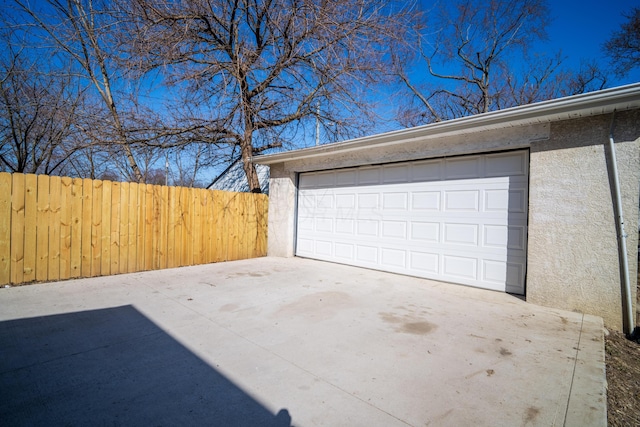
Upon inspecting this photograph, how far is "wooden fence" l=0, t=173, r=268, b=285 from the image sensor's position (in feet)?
15.0

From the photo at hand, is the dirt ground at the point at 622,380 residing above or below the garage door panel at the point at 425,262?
below

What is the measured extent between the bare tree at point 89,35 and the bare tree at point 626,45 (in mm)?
14009

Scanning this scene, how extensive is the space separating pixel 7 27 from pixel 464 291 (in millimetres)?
10378

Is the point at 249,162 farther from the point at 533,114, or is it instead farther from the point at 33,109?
the point at 533,114

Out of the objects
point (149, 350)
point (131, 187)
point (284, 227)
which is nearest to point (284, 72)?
point (284, 227)

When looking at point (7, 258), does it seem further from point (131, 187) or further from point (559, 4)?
point (559, 4)

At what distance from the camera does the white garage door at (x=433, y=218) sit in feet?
15.2

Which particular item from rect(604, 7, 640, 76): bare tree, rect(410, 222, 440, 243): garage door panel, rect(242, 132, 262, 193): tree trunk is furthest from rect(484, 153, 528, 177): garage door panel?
rect(604, 7, 640, 76): bare tree

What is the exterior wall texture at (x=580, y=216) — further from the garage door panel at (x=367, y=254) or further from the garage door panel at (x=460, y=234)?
the garage door panel at (x=367, y=254)

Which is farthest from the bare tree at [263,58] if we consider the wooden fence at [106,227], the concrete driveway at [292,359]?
the concrete driveway at [292,359]

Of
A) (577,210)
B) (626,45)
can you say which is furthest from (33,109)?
(626,45)

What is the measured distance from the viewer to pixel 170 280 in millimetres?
5227

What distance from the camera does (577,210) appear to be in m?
3.84

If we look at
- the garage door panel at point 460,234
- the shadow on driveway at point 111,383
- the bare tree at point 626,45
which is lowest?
the shadow on driveway at point 111,383
